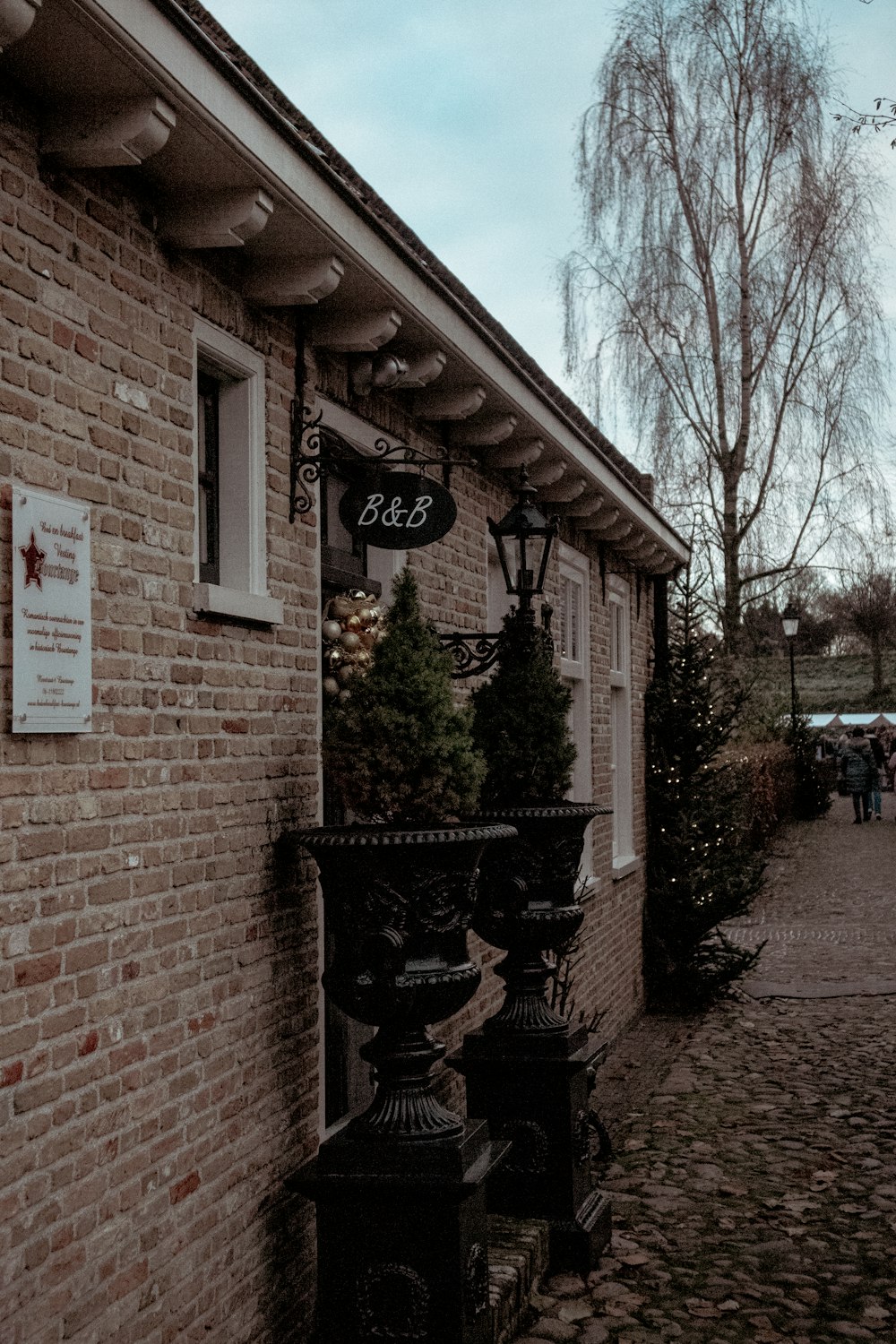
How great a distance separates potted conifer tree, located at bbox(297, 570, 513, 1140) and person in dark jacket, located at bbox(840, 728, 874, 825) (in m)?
25.2

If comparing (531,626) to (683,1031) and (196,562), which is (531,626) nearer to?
(196,562)

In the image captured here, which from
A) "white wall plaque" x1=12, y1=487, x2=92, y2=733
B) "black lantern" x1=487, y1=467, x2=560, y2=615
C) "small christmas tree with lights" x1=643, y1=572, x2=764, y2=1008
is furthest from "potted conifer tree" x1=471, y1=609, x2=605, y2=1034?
"small christmas tree with lights" x1=643, y1=572, x2=764, y2=1008

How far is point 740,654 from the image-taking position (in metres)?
24.2

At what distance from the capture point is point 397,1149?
426 cm

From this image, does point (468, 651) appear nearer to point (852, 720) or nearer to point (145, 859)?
point (145, 859)

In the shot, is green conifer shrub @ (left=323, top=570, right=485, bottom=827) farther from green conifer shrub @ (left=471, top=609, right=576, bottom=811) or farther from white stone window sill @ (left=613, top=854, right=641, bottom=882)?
white stone window sill @ (left=613, top=854, right=641, bottom=882)

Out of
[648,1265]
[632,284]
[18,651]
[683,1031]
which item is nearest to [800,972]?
[683,1031]

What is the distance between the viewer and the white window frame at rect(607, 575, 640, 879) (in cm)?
1146

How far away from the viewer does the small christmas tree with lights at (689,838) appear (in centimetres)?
1191

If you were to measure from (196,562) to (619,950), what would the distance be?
7.40 metres

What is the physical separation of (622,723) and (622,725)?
0.05 feet

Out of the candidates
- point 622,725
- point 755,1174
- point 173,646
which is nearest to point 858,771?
point 622,725

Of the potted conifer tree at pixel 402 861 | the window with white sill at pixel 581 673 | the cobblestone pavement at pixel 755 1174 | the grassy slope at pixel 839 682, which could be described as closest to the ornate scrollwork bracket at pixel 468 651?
the potted conifer tree at pixel 402 861

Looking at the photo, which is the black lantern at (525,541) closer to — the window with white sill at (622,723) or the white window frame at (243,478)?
the white window frame at (243,478)
